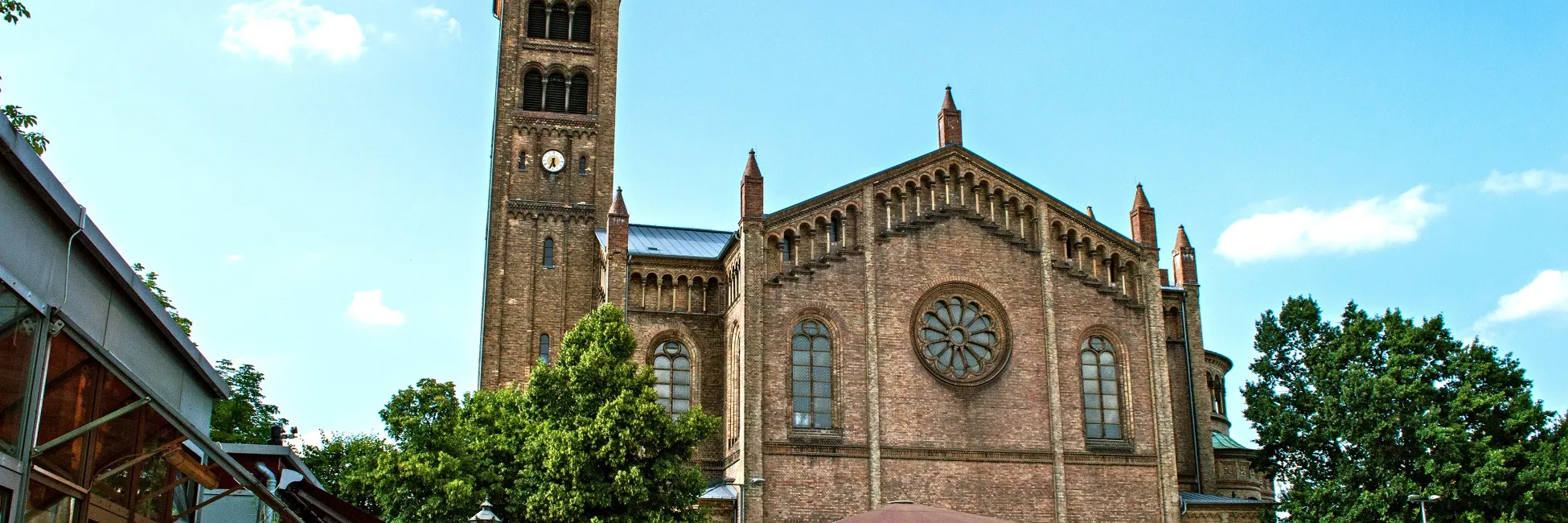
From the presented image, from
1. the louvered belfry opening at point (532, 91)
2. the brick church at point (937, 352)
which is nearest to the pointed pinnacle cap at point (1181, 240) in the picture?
the brick church at point (937, 352)

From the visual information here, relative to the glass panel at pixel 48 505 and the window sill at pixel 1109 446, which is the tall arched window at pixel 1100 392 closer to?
the window sill at pixel 1109 446

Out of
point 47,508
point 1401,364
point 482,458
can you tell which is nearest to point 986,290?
point 1401,364

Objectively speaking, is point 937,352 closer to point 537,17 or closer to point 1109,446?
point 1109,446

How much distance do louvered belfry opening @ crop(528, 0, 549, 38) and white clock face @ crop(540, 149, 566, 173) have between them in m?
5.59

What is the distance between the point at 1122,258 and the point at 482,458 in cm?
2248


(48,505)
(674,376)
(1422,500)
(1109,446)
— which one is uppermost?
(674,376)

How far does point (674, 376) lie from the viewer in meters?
42.3

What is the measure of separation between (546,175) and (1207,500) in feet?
89.5

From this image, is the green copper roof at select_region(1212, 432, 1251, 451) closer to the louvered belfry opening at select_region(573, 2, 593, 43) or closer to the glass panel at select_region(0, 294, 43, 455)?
the louvered belfry opening at select_region(573, 2, 593, 43)

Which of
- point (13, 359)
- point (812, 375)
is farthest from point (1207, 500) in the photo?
point (13, 359)

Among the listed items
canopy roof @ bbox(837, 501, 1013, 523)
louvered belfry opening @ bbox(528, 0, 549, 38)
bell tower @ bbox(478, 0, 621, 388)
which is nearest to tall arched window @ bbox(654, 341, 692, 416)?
bell tower @ bbox(478, 0, 621, 388)

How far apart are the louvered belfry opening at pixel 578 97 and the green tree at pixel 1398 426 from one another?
2799 centimetres

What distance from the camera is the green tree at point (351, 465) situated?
35.5 metres

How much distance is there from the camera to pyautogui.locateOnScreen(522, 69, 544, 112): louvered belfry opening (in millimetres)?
52781
